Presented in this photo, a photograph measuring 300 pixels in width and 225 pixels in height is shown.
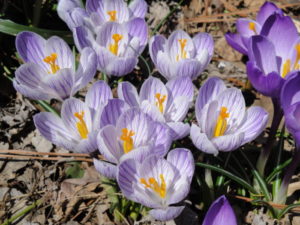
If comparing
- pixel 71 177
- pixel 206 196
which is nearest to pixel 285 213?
pixel 206 196

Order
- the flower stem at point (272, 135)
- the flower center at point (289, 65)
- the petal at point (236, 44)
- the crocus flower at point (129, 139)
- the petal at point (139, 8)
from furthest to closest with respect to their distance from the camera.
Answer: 1. the petal at point (139, 8)
2. the petal at point (236, 44)
3. the flower center at point (289, 65)
4. the flower stem at point (272, 135)
5. the crocus flower at point (129, 139)

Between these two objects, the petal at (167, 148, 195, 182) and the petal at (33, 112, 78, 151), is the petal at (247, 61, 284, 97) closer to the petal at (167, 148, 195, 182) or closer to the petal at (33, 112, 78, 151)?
the petal at (167, 148, 195, 182)

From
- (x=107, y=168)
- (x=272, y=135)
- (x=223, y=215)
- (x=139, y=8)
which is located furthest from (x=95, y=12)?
(x=223, y=215)

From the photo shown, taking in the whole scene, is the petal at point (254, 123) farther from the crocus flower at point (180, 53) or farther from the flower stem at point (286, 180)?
the crocus flower at point (180, 53)

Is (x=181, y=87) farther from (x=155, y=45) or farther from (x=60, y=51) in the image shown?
(x=60, y=51)

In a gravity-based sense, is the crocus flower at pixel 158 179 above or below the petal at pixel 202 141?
below

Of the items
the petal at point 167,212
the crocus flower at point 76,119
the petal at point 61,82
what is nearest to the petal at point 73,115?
the crocus flower at point 76,119

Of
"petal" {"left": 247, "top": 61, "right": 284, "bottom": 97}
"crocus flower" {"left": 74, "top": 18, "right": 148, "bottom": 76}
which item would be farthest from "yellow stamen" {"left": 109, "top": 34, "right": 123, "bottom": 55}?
"petal" {"left": 247, "top": 61, "right": 284, "bottom": 97}
